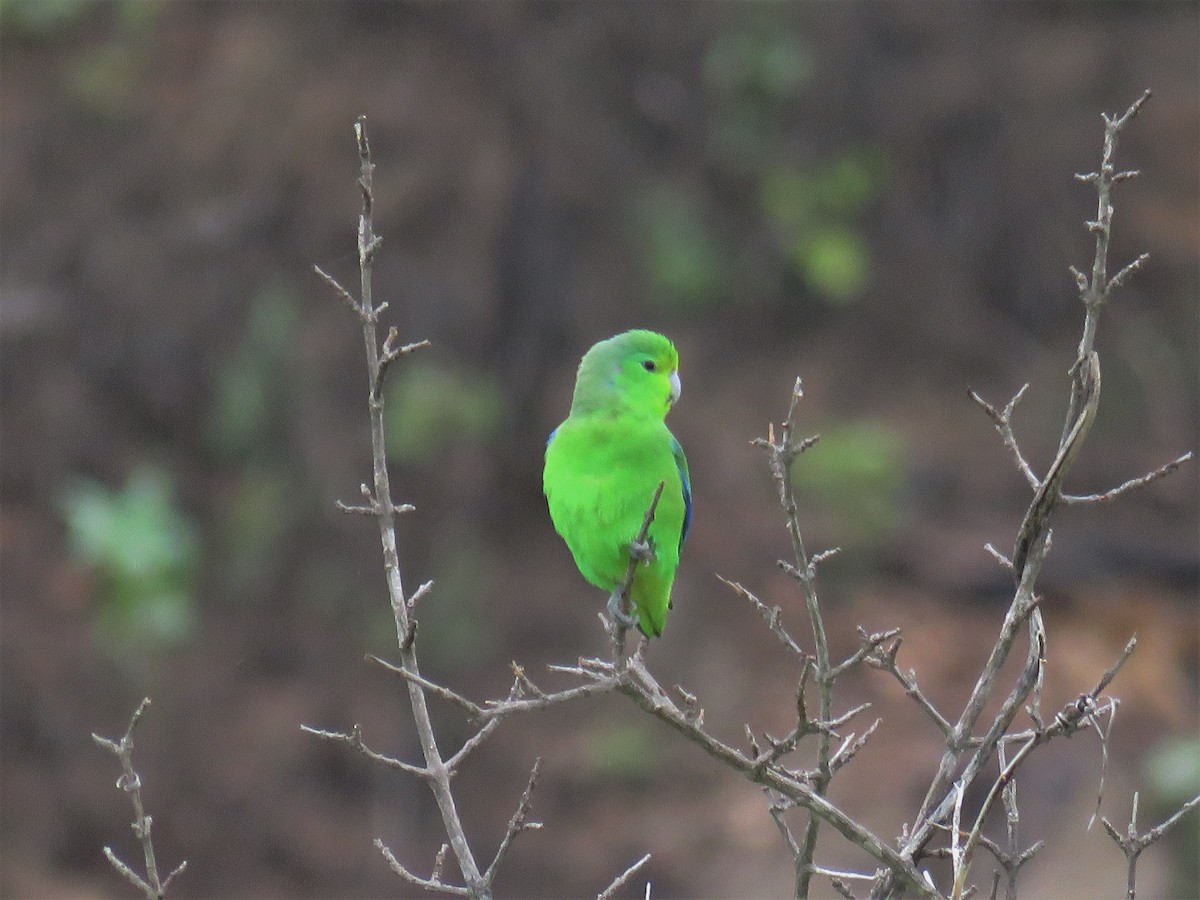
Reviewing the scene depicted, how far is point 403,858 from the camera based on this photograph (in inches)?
328

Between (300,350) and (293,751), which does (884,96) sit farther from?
(293,751)

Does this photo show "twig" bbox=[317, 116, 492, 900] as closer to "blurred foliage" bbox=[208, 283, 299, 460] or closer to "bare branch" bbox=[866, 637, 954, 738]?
"bare branch" bbox=[866, 637, 954, 738]

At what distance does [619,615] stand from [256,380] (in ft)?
22.2

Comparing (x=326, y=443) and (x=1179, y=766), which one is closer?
(x=1179, y=766)

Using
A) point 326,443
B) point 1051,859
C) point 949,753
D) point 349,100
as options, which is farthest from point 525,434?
point 949,753

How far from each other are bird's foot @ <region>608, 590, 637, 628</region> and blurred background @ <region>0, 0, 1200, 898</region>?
5385 millimetres

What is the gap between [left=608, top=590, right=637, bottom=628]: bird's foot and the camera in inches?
108

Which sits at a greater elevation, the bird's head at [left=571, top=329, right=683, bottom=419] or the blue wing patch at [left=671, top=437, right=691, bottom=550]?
the bird's head at [left=571, top=329, right=683, bottom=419]

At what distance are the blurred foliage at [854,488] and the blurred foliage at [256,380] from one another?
3.26 m

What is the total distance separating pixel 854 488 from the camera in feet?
30.8

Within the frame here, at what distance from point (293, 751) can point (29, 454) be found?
2638 millimetres

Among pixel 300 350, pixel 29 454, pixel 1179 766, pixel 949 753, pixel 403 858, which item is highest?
pixel 949 753

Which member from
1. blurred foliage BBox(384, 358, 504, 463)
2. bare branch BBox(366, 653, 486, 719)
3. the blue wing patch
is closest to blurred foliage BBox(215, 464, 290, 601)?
blurred foliage BBox(384, 358, 504, 463)

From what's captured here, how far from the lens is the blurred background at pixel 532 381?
8586mm
